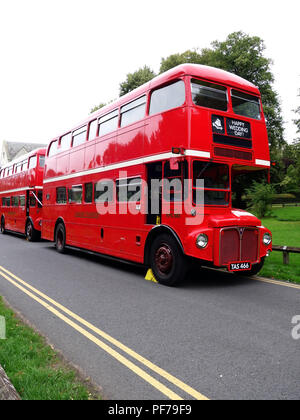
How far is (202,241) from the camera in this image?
21.8 feet

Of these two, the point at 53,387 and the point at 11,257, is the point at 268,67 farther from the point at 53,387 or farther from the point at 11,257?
the point at 53,387

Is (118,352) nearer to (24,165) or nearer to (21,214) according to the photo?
(21,214)

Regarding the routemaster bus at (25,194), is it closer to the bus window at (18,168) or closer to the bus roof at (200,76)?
the bus window at (18,168)

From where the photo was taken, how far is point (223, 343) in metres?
4.13

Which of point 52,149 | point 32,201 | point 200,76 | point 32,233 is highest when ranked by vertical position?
point 200,76

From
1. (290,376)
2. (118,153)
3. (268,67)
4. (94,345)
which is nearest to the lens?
(290,376)

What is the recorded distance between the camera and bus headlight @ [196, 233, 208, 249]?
6.62m

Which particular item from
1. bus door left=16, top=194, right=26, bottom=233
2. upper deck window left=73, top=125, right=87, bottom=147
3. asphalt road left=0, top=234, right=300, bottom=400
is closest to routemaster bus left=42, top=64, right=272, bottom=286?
asphalt road left=0, top=234, right=300, bottom=400

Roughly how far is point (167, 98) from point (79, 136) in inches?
194

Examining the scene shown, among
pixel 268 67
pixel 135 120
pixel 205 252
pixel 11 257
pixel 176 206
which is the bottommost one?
pixel 11 257

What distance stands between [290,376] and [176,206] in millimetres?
4234

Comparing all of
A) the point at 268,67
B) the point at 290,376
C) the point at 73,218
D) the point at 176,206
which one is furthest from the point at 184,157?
the point at 268,67

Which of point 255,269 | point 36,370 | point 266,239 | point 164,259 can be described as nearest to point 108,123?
point 164,259

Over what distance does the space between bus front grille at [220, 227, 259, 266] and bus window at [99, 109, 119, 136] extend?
441cm
